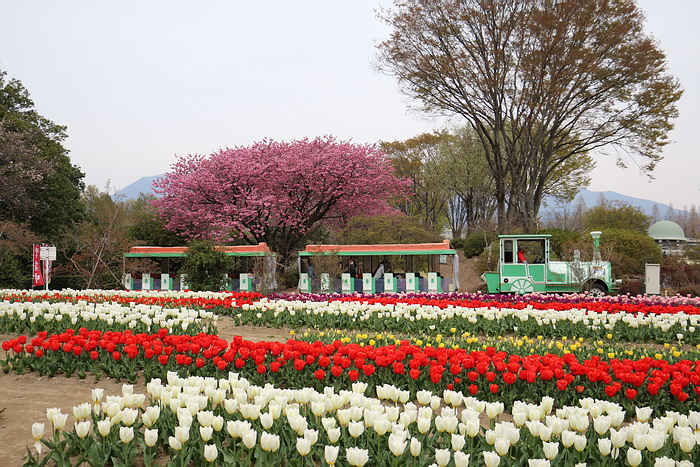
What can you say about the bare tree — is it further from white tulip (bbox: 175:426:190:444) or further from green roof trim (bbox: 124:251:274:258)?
white tulip (bbox: 175:426:190:444)

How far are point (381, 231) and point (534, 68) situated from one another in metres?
10.9

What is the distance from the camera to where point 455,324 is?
1078 cm

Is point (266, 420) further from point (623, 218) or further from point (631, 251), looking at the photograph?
point (623, 218)

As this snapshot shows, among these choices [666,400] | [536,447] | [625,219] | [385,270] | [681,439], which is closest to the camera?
[681,439]

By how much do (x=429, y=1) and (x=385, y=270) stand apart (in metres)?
14.3

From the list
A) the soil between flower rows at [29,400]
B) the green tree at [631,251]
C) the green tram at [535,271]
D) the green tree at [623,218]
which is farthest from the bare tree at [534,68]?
the soil between flower rows at [29,400]

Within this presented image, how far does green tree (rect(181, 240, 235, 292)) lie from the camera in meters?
22.5

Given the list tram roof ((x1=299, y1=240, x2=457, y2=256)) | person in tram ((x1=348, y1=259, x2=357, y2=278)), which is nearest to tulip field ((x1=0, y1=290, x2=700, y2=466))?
tram roof ((x1=299, y1=240, x2=457, y2=256))

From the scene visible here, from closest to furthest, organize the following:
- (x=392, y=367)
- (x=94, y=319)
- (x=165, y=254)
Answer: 1. (x=392, y=367)
2. (x=94, y=319)
3. (x=165, y=254)

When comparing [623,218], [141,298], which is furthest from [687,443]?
→ [623,218]

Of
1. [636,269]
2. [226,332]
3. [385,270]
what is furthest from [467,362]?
[636,269]

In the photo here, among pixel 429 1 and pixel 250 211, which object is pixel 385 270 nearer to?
pixel 250 211

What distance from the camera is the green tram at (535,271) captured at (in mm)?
18609

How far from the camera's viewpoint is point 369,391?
6055 mm
